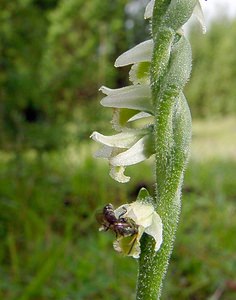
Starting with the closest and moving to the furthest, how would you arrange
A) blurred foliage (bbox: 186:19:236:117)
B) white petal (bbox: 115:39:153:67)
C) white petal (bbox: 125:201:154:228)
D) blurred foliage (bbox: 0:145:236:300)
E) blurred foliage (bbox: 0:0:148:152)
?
white petal (bbox: 125:201:154:228)
white petal (bbox: 115:39:153:67)
blurred foliage (bbox: 0:145:236:300)
blurred foliage (bbox: 0:0:148:152)
blurred foliage (bbox: 186:19:236:117)

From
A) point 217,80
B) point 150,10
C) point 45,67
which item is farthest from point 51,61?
point 217,80

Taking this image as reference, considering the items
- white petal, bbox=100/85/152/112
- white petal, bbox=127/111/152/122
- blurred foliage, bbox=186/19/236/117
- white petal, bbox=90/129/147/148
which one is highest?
white petal, bbox=100/85/152/112

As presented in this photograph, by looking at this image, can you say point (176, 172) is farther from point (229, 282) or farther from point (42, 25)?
point (42, 25)

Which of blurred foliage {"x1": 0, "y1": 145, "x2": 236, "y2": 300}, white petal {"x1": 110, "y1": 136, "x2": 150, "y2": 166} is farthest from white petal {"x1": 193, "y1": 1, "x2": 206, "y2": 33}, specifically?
blurred foliage {"x1": 0, "y1": 145, "x2": 236, "y2": 300}

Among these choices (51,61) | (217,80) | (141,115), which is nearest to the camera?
(141,115)

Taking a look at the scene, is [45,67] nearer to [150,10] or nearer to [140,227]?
[150,10]

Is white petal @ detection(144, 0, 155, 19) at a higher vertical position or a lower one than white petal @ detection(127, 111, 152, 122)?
higher

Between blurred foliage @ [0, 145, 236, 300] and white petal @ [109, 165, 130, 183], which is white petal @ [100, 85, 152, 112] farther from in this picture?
blurred foliage @ [0, 145, 236, 300]
